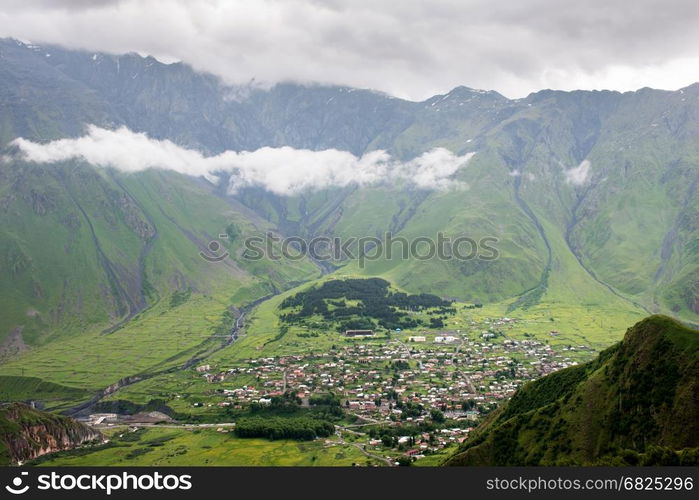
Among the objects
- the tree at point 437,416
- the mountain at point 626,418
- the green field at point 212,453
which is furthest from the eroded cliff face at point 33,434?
the mountain at point 626,418

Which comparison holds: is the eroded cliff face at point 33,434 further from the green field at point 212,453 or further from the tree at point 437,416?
the tree at point 437,416

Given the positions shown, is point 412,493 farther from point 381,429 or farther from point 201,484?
point 381,429

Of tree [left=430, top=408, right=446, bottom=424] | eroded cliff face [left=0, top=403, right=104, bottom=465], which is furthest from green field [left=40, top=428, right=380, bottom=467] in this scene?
tree [left=430, top=408, right=446, bottom=424]

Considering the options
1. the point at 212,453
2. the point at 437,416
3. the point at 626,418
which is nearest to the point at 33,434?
the point at 212,453

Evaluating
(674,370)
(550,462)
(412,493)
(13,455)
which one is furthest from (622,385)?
(13,455)

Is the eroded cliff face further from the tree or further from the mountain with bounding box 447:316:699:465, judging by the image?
the mountain with bounding box 447:316:699:465

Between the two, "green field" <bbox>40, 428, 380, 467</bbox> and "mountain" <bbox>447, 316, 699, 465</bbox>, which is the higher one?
"mountain" <bbox>447, 316, 699, 465</bbox>
